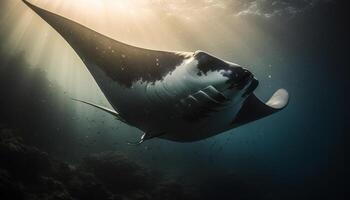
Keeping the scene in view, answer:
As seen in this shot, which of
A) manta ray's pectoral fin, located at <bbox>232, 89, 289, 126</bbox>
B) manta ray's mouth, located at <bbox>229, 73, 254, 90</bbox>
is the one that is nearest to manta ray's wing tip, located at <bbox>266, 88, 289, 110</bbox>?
manta ray's pectoral fin, located at <bbox>232, 89, 289, 126</bbox>

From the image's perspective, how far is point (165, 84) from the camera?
9.52 ft

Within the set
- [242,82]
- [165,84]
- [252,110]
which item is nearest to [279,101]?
[252,110]

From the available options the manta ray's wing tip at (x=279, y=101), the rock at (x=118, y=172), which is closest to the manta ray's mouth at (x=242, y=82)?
the manta ray's wing tip at (x=279, y=101)

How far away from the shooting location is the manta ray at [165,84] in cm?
264

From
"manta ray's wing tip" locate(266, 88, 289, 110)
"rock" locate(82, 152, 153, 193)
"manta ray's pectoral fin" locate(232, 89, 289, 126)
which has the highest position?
"manta ray's wing tip" locate(266, 88, 289, 110)

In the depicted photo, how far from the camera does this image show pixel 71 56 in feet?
149

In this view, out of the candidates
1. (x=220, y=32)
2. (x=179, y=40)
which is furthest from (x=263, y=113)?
(x=179, y=40)

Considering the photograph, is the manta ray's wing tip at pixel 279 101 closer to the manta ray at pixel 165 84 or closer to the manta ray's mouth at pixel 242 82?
the manta ray at pixel 165 84

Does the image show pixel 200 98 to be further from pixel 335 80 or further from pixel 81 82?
pixel 81 82

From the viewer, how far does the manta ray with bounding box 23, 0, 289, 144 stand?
104 inches

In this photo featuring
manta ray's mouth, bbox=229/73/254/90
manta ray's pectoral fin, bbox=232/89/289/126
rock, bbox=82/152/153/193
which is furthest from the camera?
rock, bbox=82/152/153/193

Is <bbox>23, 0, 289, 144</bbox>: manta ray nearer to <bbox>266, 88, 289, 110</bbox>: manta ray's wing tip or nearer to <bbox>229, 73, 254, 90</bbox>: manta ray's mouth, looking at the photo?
<bbox>229, 73, 254, 90</bbox>: manta ray's mouth

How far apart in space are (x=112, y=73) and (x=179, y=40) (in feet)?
70.2

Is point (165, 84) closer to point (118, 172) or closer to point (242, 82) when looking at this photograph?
point (242, 82)
